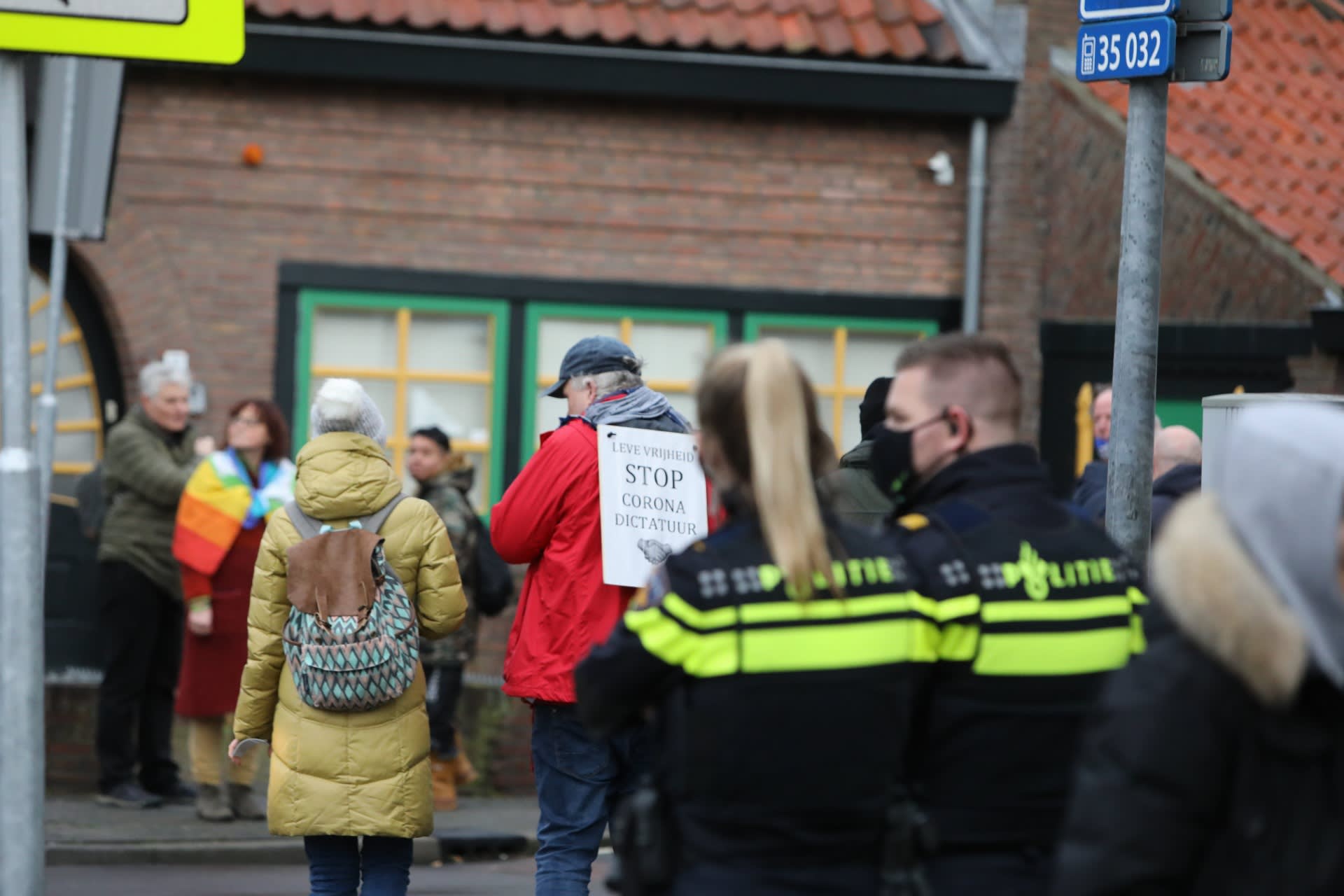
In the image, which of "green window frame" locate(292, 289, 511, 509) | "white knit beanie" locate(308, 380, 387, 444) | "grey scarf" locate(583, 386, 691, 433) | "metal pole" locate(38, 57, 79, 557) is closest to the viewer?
"white knit beanie" locate(308, 380, 387, 444)

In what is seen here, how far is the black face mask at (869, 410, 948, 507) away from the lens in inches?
139

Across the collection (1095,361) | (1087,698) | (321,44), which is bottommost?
(1087,698)

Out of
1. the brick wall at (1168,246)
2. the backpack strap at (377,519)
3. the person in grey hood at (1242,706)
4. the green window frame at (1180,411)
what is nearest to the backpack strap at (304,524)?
the backpack strap at (377,519)

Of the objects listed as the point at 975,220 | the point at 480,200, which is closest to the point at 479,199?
the point at 480,200

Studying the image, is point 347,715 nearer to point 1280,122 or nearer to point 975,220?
point 975,220

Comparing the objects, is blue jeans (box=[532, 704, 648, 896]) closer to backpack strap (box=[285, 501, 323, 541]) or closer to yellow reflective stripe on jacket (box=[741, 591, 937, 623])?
backpack strap (box=[285, 501, 323, 541])

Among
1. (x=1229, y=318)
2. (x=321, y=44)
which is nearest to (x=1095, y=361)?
(x=1229, y=318)

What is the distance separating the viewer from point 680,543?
5891 mm

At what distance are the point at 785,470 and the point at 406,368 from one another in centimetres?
898

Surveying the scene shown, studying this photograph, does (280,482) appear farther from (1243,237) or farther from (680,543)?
(1243,237)

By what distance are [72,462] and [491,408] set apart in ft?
8.40

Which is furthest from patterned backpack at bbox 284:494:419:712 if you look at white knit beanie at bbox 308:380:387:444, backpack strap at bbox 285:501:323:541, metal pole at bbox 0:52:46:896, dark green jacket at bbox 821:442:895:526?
dark green jacket at bbox 821:442:895:526

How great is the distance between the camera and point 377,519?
18.2 ft

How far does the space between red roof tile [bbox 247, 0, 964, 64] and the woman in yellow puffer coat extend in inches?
249
